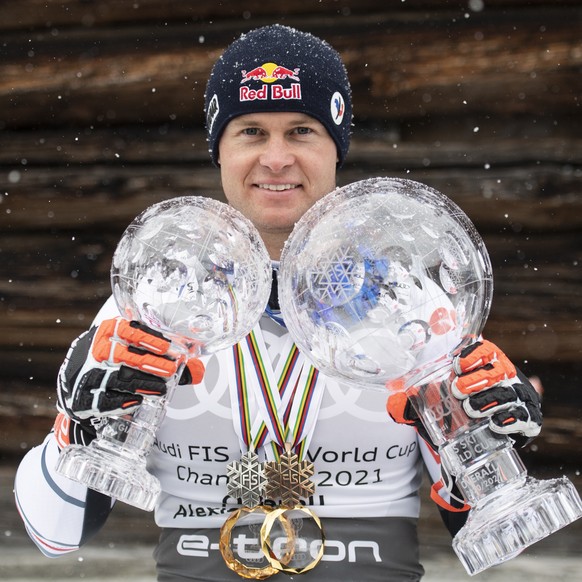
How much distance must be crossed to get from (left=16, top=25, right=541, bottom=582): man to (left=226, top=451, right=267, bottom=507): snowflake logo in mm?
55

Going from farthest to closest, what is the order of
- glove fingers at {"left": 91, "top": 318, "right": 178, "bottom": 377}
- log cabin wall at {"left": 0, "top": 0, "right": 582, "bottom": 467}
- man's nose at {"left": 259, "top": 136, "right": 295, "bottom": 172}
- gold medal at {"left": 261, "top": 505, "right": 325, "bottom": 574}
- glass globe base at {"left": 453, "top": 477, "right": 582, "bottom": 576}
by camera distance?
log cabin wall at {"left": 0, "top": 0, "right": 582, "bottom": 467}
man's nose at {"left": 259, "top": 136, "right": 295, "bottom": 172}
gold medal at {"left": 261, "top": 505, "right": 325, "bottom": 574}
glove fingers at {"left": 91, "top": 318, "right": 178, "bottom": 377}
glass globe base at {"left": 453, "top": 477, "right": 582, "bottom": 576}

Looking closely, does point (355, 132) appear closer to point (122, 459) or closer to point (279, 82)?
point (279, 82)

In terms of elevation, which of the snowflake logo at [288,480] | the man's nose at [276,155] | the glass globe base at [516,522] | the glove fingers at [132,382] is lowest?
the snowflake logo at [288,480]

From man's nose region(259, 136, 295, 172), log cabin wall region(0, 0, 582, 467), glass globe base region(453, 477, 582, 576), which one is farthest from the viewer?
log cabin wall region(0, 0, 582, 467)

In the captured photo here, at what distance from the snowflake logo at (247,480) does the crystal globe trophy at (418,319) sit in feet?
1.35

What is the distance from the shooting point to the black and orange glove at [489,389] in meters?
1.27

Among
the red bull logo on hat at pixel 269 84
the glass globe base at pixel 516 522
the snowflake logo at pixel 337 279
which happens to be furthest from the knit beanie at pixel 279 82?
the glass globe base at pixel 516 522

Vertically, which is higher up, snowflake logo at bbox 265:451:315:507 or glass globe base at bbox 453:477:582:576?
glass globe base at bbox 453:477:582:576

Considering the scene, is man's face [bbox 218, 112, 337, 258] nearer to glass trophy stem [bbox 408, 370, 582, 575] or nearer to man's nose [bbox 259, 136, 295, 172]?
man's nose [bbox 259, 136, 295, 172]

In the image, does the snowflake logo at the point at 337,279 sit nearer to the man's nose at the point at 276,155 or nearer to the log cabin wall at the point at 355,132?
the man's nose at the point at 276,155

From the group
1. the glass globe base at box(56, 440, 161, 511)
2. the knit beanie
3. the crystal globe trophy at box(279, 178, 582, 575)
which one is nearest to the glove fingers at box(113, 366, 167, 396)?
the glass globe base at box(56, 440, 161, 511)

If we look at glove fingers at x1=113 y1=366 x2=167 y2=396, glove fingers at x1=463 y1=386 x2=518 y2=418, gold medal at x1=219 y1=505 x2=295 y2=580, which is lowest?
gold medal at x1=219 y1=505 x2=295 y2=580

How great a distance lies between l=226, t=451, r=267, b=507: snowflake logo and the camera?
166cm

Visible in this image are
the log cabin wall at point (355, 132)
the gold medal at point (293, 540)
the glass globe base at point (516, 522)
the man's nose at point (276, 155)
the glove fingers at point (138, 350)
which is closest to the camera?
the glass globe base at point (516, 522)
